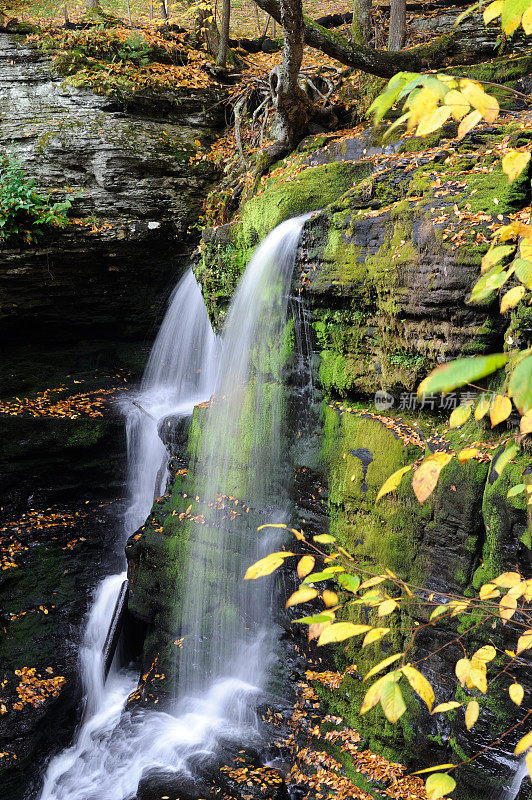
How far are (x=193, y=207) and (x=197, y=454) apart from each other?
491 centimetres

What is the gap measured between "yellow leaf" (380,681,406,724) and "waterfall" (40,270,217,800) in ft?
15.9

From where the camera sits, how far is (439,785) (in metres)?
1.49

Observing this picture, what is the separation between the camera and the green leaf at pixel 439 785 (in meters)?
1.47

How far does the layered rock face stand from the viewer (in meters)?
8.05

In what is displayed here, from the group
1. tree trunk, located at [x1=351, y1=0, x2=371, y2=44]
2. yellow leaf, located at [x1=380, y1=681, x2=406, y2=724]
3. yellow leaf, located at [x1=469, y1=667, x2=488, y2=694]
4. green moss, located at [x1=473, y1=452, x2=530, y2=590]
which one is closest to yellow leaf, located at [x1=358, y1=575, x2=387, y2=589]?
yellow leaf, located at [x1=380, y1=681, x2=406, y2=724]

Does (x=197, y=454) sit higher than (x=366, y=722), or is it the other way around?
(x=197, y=454)

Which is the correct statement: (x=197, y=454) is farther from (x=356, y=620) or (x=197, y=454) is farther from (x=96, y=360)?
(x=96, y=360)

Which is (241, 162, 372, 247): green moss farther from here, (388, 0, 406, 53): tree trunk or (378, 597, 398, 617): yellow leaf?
(378, 597, 398, 617): yellow leaf

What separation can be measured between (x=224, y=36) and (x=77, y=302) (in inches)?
237

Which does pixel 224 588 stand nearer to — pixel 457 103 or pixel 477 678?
pixel 477 678

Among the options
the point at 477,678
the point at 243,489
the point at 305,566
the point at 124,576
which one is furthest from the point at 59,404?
the point at 477,678

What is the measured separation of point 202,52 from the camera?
10.5m

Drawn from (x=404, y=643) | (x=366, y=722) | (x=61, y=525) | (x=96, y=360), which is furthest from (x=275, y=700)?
(x=96, y=360)

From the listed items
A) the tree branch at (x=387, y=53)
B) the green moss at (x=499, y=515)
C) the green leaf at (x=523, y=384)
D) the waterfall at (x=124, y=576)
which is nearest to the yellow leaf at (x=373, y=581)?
the green leaf at (x=523, y=384)
